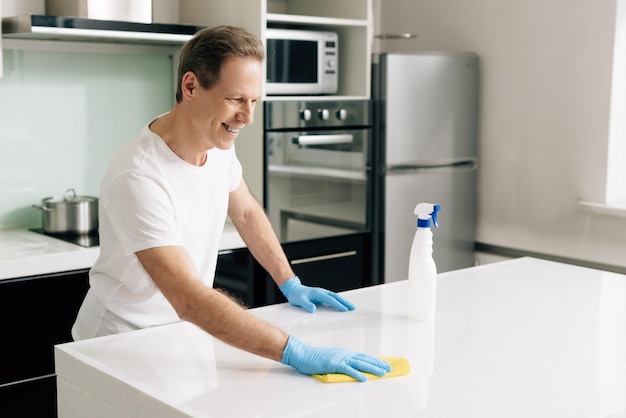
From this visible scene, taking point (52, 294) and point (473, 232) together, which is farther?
point (473, 232)

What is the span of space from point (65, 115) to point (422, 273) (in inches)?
76.2

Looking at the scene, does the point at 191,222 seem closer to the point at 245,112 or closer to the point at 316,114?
the point at 245,112

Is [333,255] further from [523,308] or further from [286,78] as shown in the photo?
[523,308]

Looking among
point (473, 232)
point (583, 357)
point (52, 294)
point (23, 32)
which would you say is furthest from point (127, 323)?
point (473, 232)

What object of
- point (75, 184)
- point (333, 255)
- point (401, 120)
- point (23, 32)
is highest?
point (23, 32)

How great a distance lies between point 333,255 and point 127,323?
1647 mm

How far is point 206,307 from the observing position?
5.32 ft

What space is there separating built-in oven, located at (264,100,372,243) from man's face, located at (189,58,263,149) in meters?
1.36

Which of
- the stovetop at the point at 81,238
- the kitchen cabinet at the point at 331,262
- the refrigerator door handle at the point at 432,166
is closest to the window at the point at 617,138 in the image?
the refrigerator door handle at the point at 432,166

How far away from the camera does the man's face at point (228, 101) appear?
71.9 inches

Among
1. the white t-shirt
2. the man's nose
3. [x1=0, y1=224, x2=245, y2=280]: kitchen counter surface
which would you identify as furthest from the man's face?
[x1=0, y1=224, x2=245, y2=280]: kitchen counter surface

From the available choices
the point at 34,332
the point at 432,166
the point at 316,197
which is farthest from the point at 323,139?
the point at 34,332

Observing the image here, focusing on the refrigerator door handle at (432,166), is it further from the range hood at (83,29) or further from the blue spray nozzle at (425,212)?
the blue spray nozzle at (425,212)

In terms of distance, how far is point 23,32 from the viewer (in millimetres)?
2729
